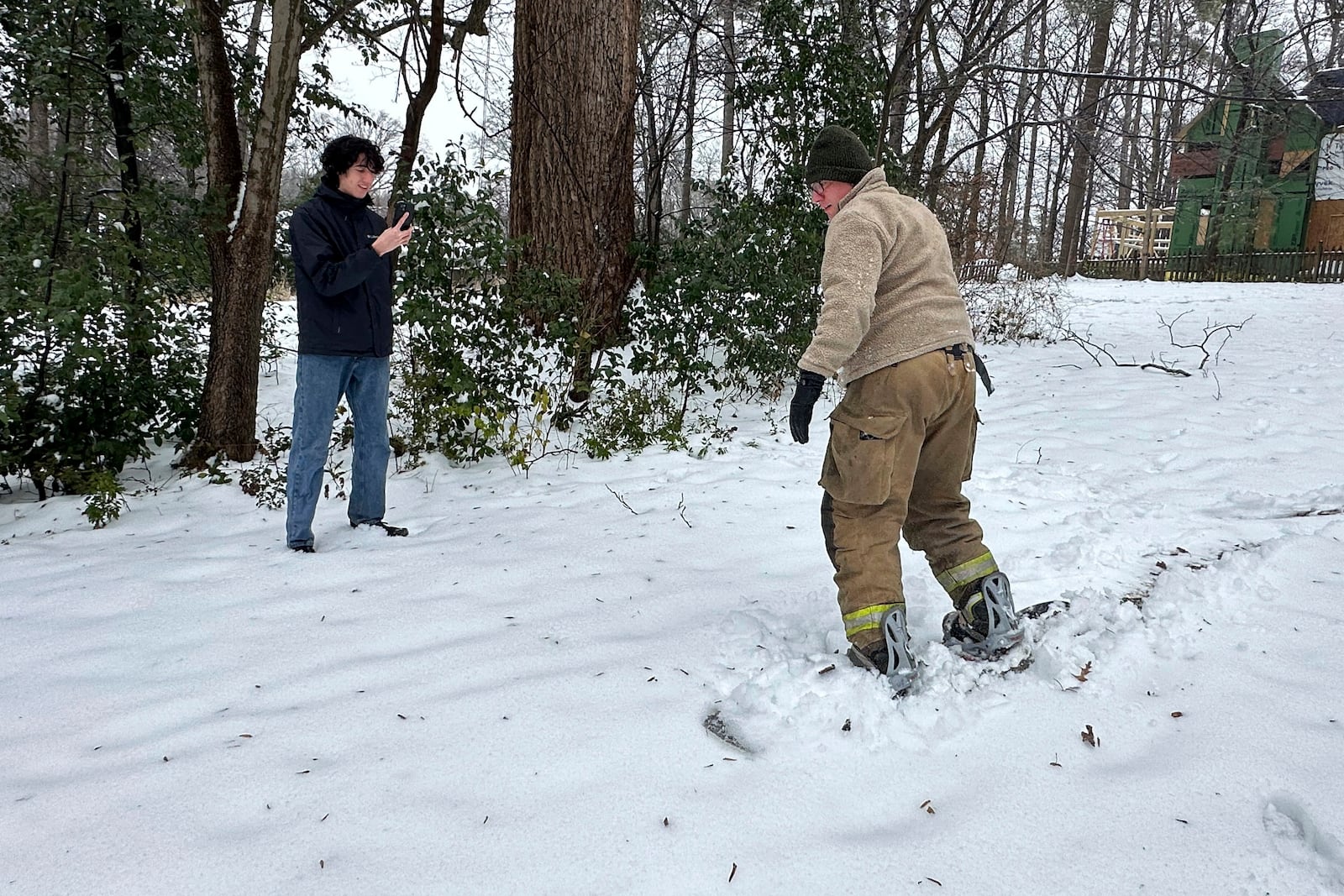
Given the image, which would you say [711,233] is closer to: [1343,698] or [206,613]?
[206,613]

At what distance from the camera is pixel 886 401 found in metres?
2.39

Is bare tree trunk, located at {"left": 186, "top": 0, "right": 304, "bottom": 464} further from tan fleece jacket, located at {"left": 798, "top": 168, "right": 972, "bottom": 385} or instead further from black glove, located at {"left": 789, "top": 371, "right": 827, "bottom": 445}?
black glove, located at {"left": 789, "top": 371, "right": 827, "bottom": 445}

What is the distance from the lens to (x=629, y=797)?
6.32 ft

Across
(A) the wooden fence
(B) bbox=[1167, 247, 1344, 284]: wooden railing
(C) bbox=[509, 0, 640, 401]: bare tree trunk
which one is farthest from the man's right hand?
(B) bbox=[1167, 247, 1344, 284]: wooden railing

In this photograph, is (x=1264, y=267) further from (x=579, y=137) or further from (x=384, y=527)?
(x=384, y=527)

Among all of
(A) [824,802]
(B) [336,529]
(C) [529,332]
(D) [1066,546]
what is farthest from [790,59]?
(A) [824,802]

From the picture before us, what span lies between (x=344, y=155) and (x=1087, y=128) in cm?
1001

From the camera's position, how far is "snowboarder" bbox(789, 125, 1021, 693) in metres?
2.34

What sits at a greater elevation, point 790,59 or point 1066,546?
point 790,59

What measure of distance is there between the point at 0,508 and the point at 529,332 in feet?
11.1

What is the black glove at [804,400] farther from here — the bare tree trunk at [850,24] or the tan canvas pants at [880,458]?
the bare tree trunk at [850,24]

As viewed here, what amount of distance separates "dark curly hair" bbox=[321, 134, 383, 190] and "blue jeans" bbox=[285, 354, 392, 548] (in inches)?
32.8

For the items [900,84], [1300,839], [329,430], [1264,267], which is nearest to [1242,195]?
[1264,267]

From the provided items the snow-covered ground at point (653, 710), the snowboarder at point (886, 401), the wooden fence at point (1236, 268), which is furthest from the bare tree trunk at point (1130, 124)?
the snowboarder at point (886, 401)
